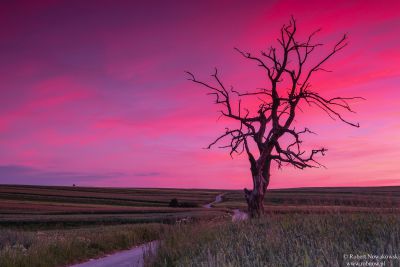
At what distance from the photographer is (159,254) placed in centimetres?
1409

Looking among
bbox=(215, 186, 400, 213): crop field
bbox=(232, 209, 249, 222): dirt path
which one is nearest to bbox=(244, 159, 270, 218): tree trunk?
bbox=(232, 209, 249, 222): dirt path

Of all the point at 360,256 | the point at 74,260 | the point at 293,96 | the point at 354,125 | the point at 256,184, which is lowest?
the point at 74,260

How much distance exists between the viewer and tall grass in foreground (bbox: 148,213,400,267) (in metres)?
8.54

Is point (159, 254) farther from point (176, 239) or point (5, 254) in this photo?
point (5, 254)

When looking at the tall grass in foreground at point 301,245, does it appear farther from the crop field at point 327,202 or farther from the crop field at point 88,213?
the crop field at point 88,213

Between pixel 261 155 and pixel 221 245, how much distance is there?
1519cm

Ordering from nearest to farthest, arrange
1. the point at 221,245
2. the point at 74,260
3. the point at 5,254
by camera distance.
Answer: the point at 221,245, the point at 5,254, the point at 74,260

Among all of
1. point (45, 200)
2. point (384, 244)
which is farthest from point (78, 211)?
point (384, 244)

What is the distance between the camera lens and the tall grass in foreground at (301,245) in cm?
854

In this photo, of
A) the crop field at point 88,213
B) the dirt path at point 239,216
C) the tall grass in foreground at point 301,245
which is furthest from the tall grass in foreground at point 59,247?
the crop field at point 88,213

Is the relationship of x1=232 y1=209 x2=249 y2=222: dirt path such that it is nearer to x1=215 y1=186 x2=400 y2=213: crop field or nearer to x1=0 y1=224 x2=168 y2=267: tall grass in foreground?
x1=215 y1=186 x2=400 y2=213: crop field

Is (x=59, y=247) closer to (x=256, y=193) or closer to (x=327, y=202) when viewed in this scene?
(x=256, y=193)

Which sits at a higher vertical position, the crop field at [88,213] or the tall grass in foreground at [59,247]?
the crop field at [88,213]

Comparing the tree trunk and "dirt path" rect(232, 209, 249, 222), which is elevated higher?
the tree trunk
